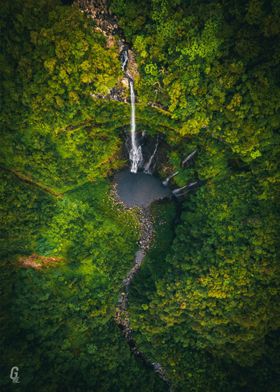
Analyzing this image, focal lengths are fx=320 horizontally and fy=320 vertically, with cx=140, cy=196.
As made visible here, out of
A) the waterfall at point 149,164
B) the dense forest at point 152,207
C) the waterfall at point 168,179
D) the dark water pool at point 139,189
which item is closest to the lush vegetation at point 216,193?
the dense forest at point 152,207

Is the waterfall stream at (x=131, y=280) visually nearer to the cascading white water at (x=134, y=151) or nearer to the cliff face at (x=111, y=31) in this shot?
the cascading white water at (x=134, y=151)

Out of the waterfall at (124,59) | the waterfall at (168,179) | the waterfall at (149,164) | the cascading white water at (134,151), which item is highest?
the waterfall at (124,59)

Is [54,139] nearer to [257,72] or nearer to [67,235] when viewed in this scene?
[67,235]

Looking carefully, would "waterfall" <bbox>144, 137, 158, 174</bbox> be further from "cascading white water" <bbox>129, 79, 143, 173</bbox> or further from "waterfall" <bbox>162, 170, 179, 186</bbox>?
"waterfall" <bbox>162, 170, 179, 186</bbox>

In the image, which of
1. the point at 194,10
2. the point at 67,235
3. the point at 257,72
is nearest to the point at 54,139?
the point at 67,235

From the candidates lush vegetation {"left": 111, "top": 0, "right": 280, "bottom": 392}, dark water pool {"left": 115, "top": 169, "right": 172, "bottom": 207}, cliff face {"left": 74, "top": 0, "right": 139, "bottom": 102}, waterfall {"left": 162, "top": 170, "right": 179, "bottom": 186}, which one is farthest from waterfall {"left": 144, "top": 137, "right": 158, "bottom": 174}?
cliff face {"left": 74, "top": 0, "right": 139, "bottom": 102}

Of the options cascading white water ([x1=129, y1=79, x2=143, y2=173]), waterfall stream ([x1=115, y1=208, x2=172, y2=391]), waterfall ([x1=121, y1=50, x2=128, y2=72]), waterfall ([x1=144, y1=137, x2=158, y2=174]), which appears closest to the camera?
waterfall ([x1=121, y1=50, x2=128, y2=72])

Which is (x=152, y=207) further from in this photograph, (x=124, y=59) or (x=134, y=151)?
(x=124, y=59)
